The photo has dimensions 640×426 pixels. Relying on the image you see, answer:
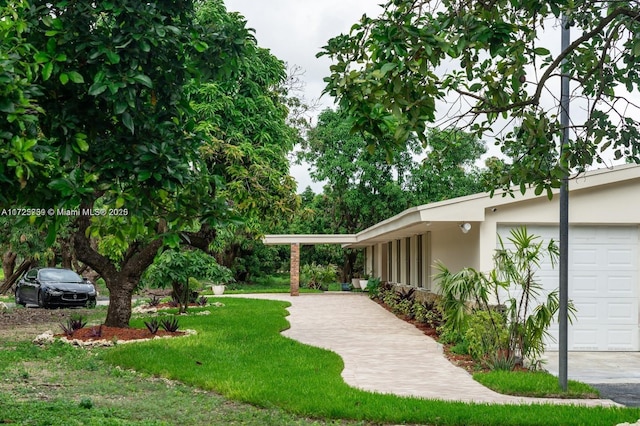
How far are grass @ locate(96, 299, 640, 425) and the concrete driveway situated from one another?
171cm

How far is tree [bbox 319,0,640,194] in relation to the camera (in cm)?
575

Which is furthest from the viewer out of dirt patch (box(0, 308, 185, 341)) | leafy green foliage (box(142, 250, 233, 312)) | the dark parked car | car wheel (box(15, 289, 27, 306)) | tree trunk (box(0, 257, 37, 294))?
tree trunk (box(0, 257, 37, 294))

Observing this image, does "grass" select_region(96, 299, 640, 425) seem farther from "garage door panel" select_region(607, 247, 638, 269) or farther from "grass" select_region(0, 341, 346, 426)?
"garage door panel" select_region(607, 247, 638, 269)

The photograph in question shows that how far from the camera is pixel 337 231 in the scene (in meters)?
46.3

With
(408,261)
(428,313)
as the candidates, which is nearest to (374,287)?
(408,261)

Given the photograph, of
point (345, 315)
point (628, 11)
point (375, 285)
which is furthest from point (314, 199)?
point (628, 11)

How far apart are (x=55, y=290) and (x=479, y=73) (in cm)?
2013

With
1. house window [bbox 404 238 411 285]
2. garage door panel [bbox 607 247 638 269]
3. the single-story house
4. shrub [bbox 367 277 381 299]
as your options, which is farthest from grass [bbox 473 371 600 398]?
shrub [bbox 367 277 381 299]

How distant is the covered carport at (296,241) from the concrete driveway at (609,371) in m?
20.7

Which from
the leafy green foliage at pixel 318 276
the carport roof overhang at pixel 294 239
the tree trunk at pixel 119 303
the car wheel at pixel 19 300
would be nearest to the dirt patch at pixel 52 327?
the tree trunk at pixel 119 303

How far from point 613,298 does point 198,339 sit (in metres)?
8.46

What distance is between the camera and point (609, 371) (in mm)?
12859

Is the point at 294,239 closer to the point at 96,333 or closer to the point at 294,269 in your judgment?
the point at 294,269

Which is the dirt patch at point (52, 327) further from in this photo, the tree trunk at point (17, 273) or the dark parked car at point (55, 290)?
the tree trunk at point (17, 273)
